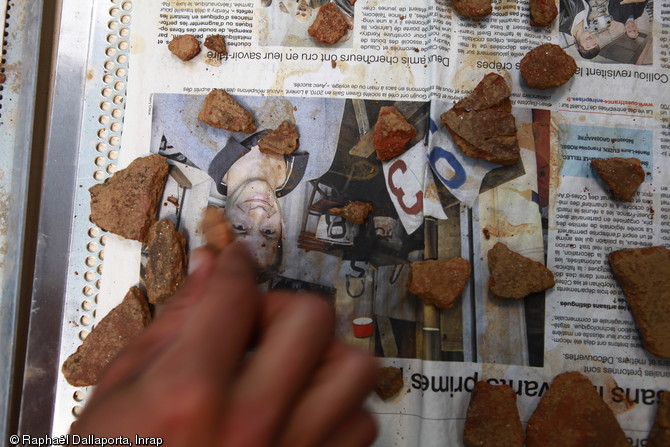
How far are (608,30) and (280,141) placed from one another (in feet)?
2.58

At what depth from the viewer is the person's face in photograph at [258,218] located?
1.02 metres

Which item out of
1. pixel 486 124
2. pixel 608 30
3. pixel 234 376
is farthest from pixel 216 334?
pixel 608 30

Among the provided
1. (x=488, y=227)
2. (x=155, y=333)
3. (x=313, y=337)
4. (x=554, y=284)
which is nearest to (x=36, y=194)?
(x=155, y=333)

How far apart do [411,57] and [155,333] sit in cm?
82

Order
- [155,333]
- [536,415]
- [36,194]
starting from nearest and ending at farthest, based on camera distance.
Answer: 1. [155,333]
2. [536,415]
3. [36,194]

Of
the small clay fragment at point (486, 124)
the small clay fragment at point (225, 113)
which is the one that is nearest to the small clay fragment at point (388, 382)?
the small clay fragment at point (486, 124)

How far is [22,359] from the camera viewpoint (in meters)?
1.05

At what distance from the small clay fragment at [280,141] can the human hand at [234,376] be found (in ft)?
1.46

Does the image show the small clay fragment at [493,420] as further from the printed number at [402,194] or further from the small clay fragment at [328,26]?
the small clay fragment at [328,26]

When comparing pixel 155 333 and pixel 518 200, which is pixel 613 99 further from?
pixel 155 333

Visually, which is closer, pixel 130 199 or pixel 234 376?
pixel 234 376

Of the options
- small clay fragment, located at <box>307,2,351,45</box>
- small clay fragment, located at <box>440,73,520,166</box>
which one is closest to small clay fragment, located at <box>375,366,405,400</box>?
small clay fragment, located at <box>440,73,520,166</box>

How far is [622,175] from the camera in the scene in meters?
0.99

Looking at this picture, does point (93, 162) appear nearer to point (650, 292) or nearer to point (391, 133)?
point (391, 133)
